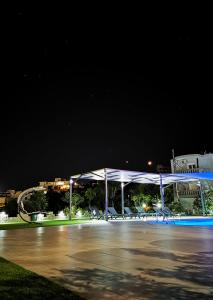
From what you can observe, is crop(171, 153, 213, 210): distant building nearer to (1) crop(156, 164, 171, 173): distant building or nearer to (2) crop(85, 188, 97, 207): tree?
(2) crop(85, 188, 97, 207): tree

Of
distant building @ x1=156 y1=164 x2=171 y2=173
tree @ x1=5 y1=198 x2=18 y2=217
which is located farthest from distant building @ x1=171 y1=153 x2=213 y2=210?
tree @ x1=5 y1=198 x2=18 y2=217

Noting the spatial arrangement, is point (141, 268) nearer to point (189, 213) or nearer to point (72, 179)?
point (72, 179)

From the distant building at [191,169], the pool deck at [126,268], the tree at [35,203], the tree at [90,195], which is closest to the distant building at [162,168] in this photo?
the distant building at [191,169]

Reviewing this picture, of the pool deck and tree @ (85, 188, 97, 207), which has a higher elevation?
tree @ (85, 188, 97, 207)

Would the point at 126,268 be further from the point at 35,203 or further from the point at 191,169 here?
the point at 191,169

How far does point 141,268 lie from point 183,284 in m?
1.06

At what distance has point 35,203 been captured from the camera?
2989 centimetres

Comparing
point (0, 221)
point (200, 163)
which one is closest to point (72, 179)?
point (0, 221)

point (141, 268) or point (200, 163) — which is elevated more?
point (200, 163)

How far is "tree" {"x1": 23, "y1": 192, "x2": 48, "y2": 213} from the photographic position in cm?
2883

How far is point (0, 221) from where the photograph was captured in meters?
19.7

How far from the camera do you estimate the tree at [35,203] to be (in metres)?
28.8

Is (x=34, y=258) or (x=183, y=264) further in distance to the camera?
(x=34, y=258)

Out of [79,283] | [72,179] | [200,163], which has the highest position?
[200,163]
